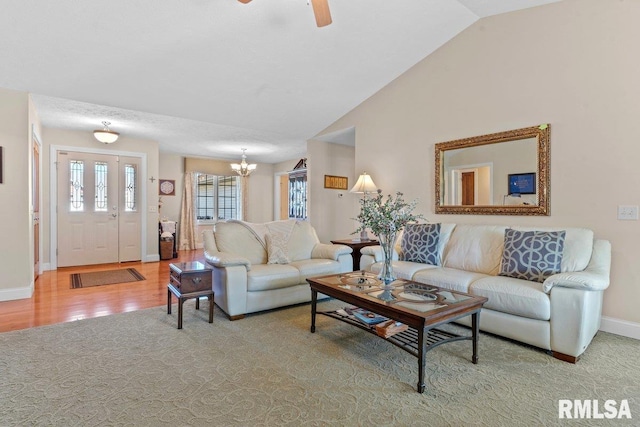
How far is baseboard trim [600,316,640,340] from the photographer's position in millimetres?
2758

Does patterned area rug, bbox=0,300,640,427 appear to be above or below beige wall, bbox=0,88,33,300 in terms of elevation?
below

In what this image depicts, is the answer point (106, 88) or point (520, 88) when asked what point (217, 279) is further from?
point (520, 88)

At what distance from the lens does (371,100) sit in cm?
500

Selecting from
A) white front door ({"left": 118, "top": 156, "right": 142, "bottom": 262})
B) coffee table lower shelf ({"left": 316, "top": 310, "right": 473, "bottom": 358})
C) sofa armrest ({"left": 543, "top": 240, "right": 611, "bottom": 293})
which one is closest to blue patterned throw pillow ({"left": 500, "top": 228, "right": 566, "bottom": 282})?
sofa armrest ({"left": 543, "top": 240, "right": 611, "bottom": 293})

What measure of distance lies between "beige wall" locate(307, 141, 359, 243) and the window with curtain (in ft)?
11.7

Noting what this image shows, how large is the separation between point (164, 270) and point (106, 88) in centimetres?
296

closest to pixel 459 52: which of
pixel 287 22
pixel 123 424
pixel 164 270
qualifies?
→ pixel 287 22

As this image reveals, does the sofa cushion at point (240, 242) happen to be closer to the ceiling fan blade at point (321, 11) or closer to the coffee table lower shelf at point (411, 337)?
the coffee table lower shelf at point (411, 337)

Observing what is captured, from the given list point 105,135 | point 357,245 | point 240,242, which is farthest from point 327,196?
point 105,135

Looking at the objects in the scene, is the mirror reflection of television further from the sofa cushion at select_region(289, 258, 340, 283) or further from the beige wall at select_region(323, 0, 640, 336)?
the sofa cushion at select_region(289, 258, 340, 283)

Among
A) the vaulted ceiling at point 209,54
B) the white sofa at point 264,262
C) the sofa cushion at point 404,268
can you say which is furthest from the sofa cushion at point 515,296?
the vaulted ceiling at point 209,54

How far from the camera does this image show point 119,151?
6.06 metres

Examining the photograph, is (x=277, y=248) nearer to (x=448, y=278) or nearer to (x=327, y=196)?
(x=448, y=278)

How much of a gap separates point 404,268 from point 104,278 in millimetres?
4362
